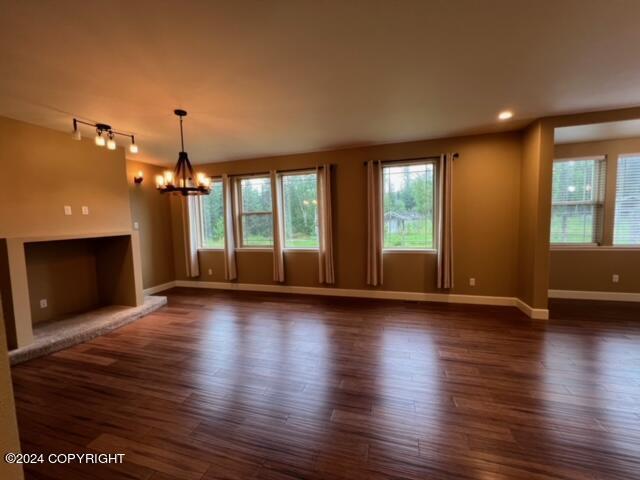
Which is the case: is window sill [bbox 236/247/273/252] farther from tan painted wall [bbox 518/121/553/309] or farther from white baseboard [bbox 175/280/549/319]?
tan painted wall [bbox 518/121/553/309]

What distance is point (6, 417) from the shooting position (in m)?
0.62

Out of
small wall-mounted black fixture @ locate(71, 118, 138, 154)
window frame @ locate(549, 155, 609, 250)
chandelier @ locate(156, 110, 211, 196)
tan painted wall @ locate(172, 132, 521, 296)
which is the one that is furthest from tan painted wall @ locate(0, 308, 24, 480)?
window frame @ locate(549, 155, 609, 250)

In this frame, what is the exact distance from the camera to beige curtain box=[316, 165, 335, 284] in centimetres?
481

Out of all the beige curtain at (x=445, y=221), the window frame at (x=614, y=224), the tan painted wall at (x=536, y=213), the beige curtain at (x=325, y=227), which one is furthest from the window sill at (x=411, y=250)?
the window frame at (x=614, y=224)

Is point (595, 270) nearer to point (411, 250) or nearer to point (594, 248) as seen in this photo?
point (594, 248)

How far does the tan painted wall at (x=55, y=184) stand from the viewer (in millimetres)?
3166

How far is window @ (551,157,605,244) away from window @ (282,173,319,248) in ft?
12.6

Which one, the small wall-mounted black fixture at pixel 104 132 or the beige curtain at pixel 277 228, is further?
the beige curtain at pixel 277 228

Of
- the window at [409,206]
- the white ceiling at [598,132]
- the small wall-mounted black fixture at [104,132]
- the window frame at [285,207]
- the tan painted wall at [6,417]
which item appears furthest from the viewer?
the window frame at [285,207]

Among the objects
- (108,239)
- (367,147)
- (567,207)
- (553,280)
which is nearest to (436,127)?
(367,147)

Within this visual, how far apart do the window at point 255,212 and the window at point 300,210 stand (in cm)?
35

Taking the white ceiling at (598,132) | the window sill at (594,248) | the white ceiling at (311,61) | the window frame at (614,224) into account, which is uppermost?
the white ceiling at (311,61)

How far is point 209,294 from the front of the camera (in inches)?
209

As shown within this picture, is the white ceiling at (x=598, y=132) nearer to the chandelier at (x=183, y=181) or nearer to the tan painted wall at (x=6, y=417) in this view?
the chandelier at (x=183, y=181)
